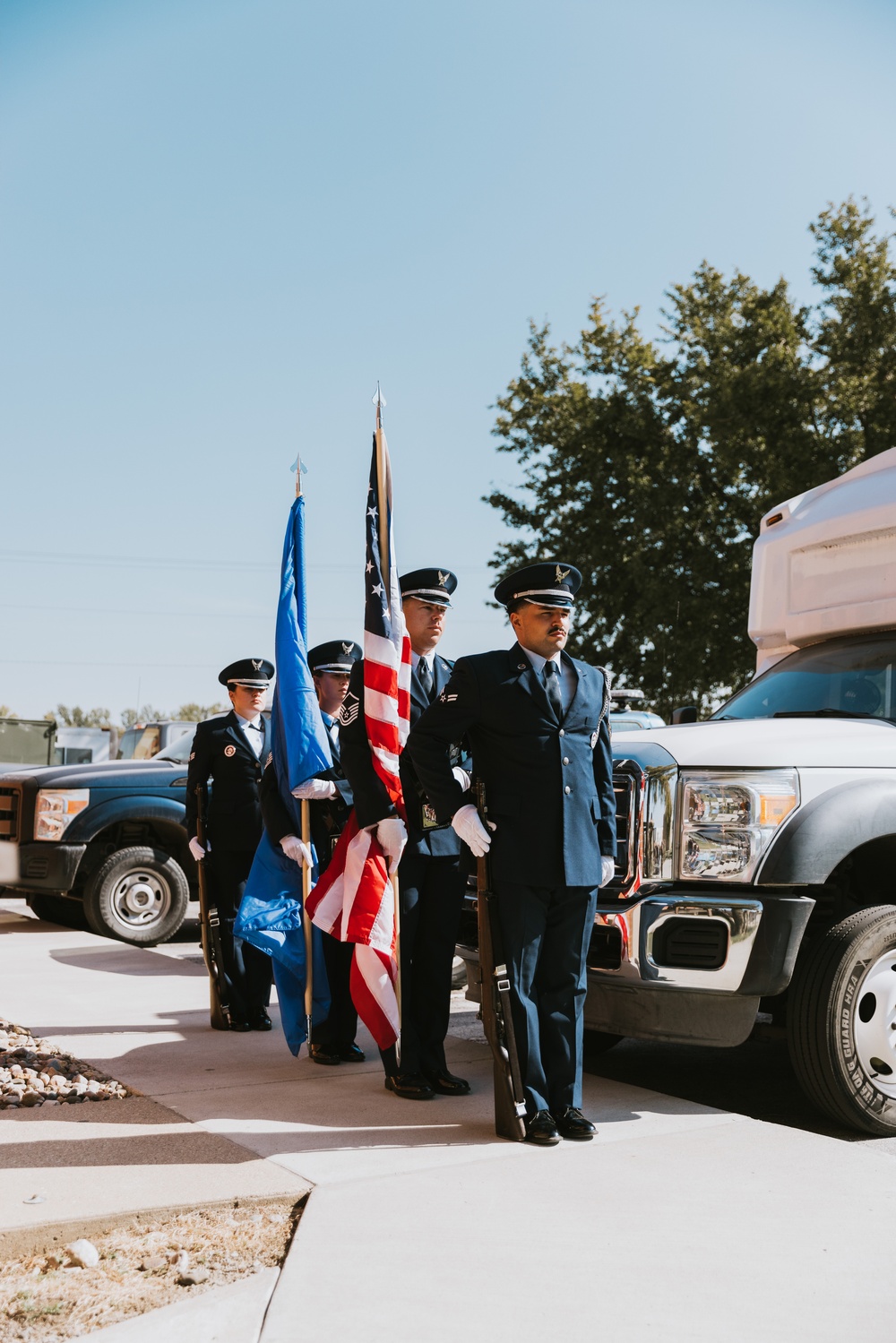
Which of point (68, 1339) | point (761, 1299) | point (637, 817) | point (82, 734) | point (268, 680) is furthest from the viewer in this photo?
point (82, 734)

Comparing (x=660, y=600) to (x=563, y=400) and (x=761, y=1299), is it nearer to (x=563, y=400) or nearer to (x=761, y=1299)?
(x=563, y=400)

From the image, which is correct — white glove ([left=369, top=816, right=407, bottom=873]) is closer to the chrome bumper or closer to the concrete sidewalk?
the chrome bumper

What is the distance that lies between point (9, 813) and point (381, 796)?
6.47 m

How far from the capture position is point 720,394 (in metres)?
25.3

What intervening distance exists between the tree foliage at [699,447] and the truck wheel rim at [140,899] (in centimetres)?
1626

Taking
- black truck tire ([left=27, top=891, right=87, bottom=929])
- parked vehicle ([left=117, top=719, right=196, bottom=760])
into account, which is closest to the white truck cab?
black truck tire ([left=27, top=891, right=87, bottom=929])

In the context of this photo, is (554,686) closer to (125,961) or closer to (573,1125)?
(573,1125)

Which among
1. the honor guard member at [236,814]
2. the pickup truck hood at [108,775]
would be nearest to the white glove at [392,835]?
the honor guard member at [236,814]

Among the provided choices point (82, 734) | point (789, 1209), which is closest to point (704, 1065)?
point (789, 1209)

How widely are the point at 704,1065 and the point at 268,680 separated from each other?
3.08 metres

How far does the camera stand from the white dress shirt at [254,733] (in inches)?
287

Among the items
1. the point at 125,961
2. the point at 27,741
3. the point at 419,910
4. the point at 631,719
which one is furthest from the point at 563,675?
the point at 27,741

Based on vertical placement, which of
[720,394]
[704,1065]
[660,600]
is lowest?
[704,1065]

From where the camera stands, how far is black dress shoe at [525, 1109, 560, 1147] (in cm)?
454
